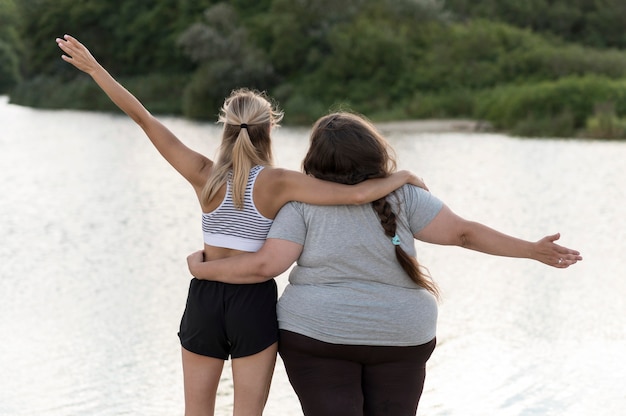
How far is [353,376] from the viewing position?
3.29m

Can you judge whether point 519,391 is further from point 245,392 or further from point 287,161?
point 287,161

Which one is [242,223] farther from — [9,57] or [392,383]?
[9,57]

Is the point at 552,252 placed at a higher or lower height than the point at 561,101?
higher

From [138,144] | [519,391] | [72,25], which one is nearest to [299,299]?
[519,391]

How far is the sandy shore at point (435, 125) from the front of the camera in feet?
103

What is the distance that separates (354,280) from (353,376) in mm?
286

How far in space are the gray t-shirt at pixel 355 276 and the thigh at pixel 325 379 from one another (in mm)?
45

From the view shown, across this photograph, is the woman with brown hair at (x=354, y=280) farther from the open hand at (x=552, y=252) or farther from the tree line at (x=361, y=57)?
the tree line at (x=361, y=57)

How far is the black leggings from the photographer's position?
3262 millimetres

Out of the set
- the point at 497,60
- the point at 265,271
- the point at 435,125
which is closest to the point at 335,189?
the point at 265,271

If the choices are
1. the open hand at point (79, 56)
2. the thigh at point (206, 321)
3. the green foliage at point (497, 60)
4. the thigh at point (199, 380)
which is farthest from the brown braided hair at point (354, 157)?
the green foliage at point (497, 60)

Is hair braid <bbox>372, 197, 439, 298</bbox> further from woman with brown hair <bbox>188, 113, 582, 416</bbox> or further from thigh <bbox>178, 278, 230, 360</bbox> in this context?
thigh <bbox>178, 278, 230, 360</bbox>

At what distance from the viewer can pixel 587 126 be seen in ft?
92.6

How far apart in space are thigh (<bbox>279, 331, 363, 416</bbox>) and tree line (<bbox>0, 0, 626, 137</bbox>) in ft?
82.0
